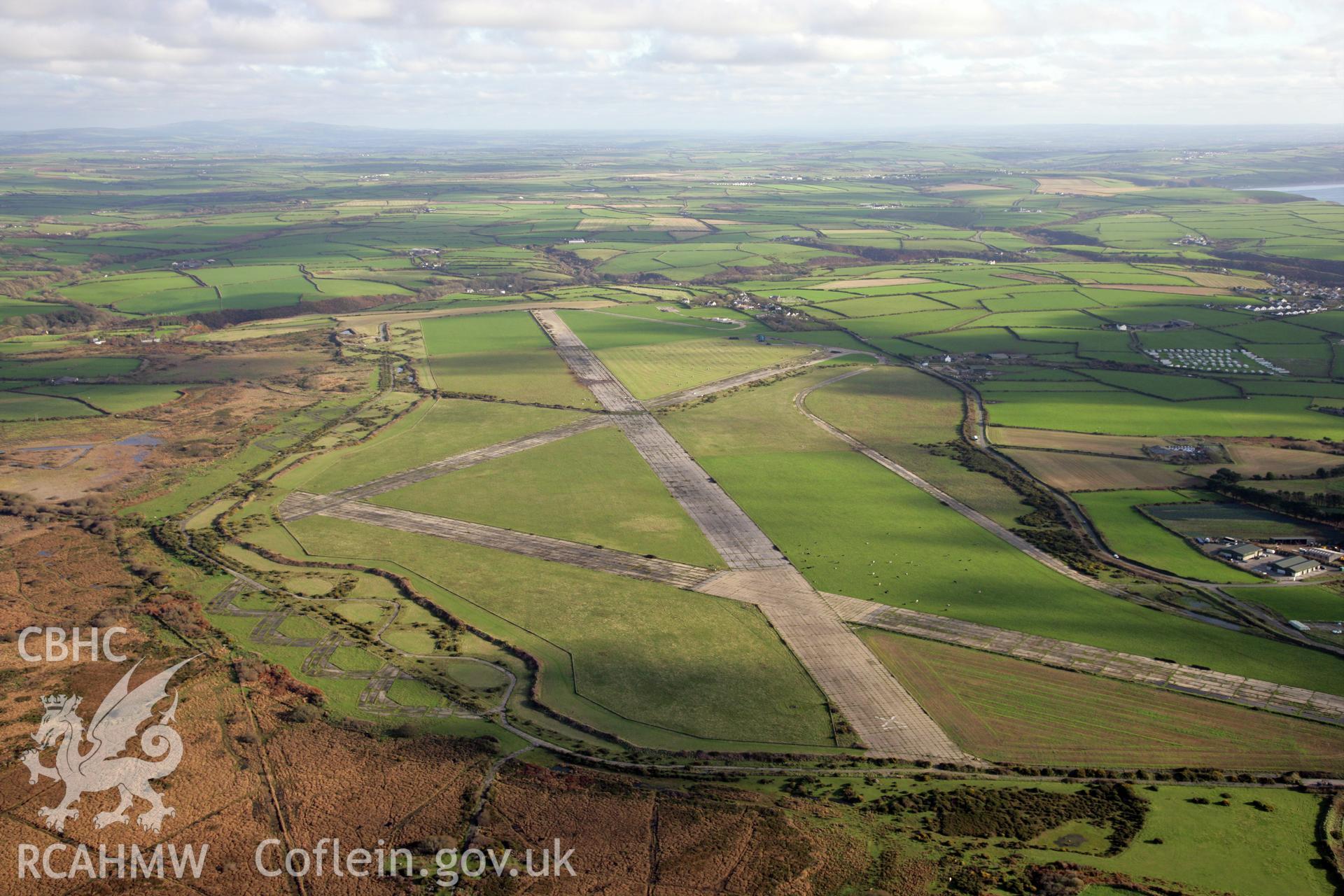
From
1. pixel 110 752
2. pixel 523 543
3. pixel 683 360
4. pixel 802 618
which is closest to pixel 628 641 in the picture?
pixel 802 618

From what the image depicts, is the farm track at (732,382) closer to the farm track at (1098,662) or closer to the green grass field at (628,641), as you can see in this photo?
the green grass field at (628,641)

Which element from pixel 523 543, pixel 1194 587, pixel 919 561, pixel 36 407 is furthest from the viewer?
pixel 36 407

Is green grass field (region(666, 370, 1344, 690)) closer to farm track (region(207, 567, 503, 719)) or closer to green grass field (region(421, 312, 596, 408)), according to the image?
green grass field (region(421, 312, 596, 408))

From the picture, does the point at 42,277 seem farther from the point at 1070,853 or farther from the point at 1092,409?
the point at 1070,853

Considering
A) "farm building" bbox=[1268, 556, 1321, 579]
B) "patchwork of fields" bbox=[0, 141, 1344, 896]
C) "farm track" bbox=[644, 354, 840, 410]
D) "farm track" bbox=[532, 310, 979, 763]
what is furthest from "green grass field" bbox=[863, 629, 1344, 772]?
"farm track" bbox=[644, 354, 840, 410]

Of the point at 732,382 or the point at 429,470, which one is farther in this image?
the point at 732,382

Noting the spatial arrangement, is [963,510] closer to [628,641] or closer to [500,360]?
[628,641]
